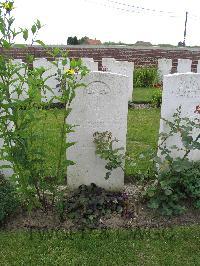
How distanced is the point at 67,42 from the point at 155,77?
30.9 metres

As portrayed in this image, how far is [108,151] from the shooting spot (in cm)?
448

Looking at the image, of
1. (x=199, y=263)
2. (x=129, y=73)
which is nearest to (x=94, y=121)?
(x=199, y=263)

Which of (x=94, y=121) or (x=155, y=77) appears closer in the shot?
Answer: (x=94, y=121)

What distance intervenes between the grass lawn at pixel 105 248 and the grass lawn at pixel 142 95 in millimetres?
7080

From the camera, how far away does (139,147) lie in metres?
6.62

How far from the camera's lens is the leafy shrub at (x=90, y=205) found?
13.9ft

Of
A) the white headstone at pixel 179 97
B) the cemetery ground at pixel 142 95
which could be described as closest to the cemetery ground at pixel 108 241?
the white headstone at pixel 179 97

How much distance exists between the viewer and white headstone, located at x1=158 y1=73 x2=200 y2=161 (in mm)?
4672

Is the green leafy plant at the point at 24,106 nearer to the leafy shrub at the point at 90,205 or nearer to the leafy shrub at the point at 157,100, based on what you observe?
the leafy shrub at the point at 90,205

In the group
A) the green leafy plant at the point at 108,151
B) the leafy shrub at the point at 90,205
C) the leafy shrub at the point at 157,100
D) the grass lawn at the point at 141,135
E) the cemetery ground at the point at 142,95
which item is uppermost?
the green leafy plant at the point at 108,151

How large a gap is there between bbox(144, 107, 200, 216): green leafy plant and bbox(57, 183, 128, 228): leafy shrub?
36 centimetres

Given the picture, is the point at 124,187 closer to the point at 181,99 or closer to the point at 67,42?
the point at 181,99

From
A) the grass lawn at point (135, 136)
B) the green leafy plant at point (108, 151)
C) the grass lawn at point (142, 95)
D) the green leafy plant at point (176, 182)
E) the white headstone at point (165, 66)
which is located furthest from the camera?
the white headstone at point (165, 66)

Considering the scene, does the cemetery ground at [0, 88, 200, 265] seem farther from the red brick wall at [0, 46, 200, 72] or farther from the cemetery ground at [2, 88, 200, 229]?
the red brick wall at [0, 46, 200, 72]
